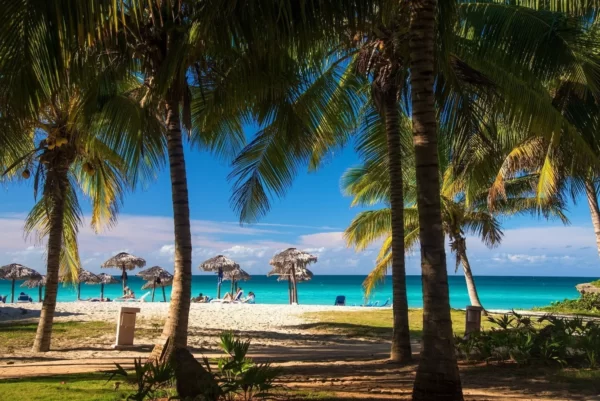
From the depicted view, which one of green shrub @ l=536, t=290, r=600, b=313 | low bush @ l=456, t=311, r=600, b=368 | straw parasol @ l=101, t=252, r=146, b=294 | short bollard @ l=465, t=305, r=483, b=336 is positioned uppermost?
straw parasol @ l=101, t=252, r=146, b=294

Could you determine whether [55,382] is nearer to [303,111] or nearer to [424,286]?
[424,286]

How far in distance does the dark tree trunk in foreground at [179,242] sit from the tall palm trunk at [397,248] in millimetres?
3415

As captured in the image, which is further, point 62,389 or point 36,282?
point 36,282

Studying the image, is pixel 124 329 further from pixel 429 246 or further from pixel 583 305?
pixel 583 305

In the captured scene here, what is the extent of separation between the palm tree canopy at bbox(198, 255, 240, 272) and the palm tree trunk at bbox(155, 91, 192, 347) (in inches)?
1150

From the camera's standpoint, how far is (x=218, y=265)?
121 ft

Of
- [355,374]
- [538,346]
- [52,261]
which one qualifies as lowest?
[355,374]

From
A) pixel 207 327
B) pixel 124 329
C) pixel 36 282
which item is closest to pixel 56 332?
pixel 124 329

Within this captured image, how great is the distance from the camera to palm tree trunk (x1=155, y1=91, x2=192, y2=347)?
7.84m

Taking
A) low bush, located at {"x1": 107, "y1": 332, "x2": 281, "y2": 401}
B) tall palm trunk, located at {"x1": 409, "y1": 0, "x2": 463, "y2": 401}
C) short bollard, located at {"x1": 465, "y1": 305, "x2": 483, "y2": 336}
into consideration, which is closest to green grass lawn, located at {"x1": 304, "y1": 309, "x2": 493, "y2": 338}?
short bollard, located at {"x1": 465, "y1": 305, "x2": 483, "y2": 336}

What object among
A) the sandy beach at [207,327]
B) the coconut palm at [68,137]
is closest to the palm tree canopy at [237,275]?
the sandy beach at [207,327]

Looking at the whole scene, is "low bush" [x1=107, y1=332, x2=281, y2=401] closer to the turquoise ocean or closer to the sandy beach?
the sandy beach

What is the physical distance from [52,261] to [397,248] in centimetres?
675

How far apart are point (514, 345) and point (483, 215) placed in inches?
588
